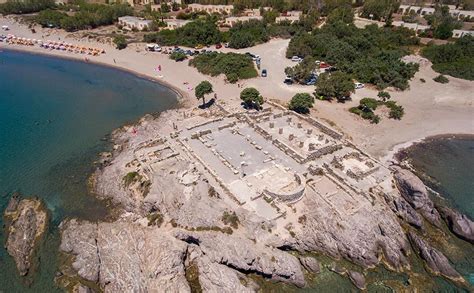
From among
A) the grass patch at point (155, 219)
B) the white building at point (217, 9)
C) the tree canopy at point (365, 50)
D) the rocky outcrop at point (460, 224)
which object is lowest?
the rocky outcrop at point (460, 224)

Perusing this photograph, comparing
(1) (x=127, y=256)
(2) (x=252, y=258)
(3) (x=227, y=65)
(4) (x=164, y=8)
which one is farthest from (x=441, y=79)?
(4) (x=164, y=8)

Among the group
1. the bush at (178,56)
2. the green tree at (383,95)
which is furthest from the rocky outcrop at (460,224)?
the bush at (178,56)

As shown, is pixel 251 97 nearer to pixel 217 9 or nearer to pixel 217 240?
pixel 217 240

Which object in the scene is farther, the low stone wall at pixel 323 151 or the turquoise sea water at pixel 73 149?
the low stone wall at pixel 323 151

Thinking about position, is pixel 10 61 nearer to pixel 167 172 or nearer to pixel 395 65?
pixel 167 172

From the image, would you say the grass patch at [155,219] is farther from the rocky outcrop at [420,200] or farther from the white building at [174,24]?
the white building at [174,24]

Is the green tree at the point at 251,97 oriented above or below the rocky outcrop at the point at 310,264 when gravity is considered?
above
